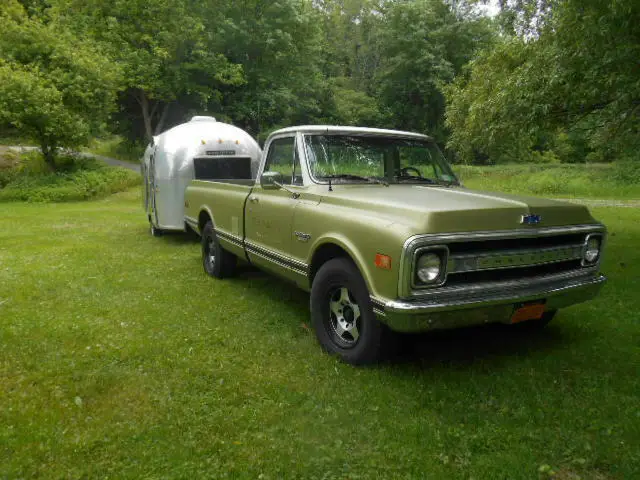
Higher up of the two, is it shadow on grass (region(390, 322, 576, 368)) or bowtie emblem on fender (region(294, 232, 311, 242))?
bowtie emblem on fender (region(294, 232, 311, 242))

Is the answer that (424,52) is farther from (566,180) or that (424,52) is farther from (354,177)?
(354,177)

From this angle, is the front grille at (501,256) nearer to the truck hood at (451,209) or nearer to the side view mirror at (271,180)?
the truck hood at (451,209)

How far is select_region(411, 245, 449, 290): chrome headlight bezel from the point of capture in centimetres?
331

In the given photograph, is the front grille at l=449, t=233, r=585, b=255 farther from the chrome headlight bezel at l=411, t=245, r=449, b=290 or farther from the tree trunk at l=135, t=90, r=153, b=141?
the tree trunk at l=135, t=90, r=153, b=141

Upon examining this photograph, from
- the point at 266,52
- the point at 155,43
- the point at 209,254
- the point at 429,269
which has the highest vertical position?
the point at 266,52

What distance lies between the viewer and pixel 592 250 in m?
4.21

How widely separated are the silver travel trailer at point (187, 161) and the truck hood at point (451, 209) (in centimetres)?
605

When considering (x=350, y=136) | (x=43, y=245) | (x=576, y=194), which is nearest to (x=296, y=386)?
(x=350, y=136)

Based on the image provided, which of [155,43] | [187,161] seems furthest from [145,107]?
[187,161]

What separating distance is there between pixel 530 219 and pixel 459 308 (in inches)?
37.3

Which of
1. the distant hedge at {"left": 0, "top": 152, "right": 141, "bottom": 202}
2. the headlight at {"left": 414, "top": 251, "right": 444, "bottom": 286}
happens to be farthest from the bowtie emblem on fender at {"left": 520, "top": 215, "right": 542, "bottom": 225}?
the distant hedge at {"left": 0, "top": 152, "right": 141, "bottom": 202}

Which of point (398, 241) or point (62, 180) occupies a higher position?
point (398, 241)

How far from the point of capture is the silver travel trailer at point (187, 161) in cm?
988

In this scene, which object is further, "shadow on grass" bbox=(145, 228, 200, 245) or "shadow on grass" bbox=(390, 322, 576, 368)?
"shadow on grass" bbox=(145, 228, 200, 245)
